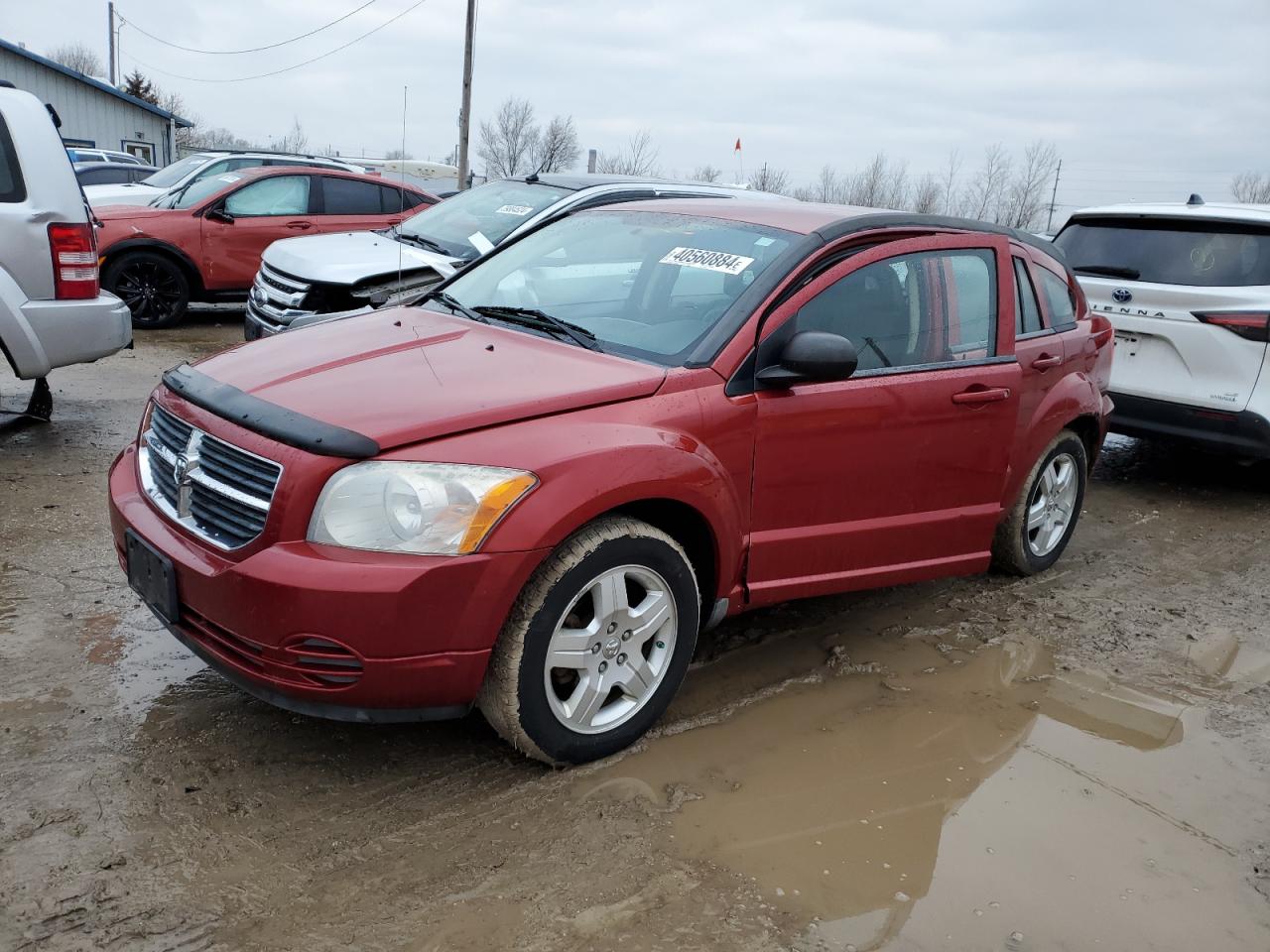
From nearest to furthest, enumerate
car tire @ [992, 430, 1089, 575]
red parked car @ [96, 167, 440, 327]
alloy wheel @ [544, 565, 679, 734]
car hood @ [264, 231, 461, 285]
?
alloy wheel @ [544, 565, 679, 734], car tire @ [992, 430, 1089, 575], car hood @ [264, 231, 461, 285], red parked car @ [96, 167, 440, 327]

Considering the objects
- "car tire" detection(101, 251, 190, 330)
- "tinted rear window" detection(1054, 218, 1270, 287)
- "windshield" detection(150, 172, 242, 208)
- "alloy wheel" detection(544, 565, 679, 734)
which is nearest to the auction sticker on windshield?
"alloy wheel" detection(544, 565, 679, 734)

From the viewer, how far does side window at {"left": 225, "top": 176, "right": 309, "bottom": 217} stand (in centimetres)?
1081

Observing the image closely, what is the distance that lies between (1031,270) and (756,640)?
2.26 metres

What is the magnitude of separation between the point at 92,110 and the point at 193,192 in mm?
24801

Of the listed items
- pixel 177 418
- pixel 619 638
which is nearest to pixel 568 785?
pixel 619 638

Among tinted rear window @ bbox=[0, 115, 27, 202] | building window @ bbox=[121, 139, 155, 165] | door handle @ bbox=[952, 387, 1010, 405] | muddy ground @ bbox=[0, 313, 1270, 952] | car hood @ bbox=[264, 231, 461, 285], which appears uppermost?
tinted rear window @ bbox=[0, 115, 27, 202]

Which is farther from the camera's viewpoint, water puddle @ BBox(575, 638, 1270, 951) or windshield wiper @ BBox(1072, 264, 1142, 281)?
windshield wiper @ BBox(1072, 264, 1142, 281)

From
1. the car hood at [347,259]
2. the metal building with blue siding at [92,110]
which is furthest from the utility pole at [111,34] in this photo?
the car hood at [347,259]

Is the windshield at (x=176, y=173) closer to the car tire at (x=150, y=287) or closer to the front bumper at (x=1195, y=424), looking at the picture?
the car tire at (x=150, y=287)

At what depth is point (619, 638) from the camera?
3.22 meters

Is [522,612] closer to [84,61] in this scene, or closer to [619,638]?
[619,638]

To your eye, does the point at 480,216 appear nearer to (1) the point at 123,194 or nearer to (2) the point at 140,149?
(1) the point at 123,194

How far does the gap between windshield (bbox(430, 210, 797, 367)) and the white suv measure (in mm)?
3845

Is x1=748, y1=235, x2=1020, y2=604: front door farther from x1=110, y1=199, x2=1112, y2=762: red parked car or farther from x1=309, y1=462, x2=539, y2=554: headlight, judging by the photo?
x1=309, y1=462, x2=539, y2=554: headlight
